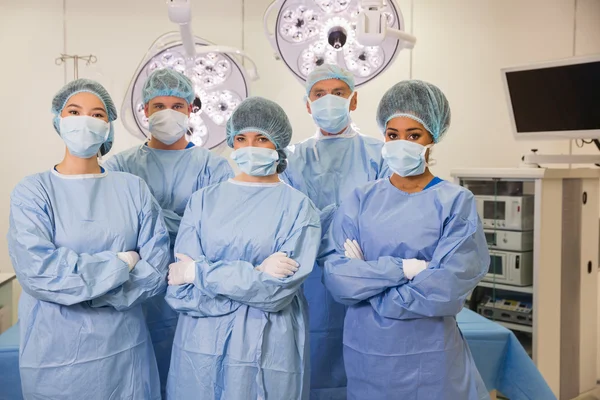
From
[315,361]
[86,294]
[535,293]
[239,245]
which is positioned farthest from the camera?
[535,293]

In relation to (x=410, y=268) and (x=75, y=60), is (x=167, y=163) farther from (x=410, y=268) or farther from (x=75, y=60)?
(x=75, y=60)

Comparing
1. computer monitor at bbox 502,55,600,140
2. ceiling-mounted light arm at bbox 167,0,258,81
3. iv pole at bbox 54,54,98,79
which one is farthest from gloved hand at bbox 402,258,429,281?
iv pole at bbox 54,54,98,79

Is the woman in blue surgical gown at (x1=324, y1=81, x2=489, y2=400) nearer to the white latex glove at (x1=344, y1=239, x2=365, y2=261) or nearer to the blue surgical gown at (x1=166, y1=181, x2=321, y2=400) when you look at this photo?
the white latex glove at (x1=344, y1=239, x2=365, y2=261)

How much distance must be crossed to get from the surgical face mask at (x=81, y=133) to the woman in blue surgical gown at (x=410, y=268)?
873mm

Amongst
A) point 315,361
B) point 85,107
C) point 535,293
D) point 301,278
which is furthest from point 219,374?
point 535,293

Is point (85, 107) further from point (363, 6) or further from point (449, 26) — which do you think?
point (449, 26)

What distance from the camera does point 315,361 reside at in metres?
2.46

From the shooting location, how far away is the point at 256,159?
1.88 meters

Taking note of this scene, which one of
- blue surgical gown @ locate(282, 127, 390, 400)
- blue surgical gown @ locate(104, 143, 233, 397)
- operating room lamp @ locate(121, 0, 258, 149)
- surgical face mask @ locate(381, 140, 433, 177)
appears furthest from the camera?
operating room lamp @ locate(121, 0, 258, 149)

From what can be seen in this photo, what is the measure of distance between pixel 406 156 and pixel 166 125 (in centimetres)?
112

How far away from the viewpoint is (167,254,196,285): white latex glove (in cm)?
176

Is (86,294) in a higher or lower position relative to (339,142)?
lower

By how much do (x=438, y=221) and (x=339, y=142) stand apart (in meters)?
0.86

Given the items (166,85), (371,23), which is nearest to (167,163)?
(166,85)
